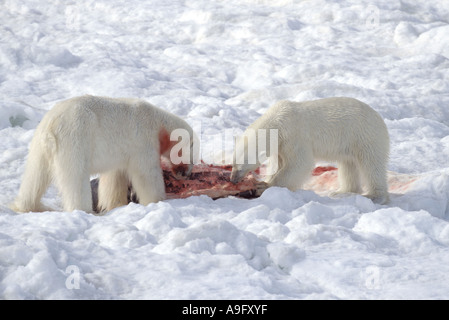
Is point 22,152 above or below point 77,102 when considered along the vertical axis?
below

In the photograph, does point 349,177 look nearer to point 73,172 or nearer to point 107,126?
point 107,126

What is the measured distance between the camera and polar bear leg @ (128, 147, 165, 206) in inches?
224

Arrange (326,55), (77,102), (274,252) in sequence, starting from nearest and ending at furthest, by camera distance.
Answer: (274,252) < (77,102) < (326,55)

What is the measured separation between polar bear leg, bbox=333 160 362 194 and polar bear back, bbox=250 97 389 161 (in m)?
0.19

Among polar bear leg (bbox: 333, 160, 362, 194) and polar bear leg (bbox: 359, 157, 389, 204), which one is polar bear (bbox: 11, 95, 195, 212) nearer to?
polar bear leg (bbox: 333, 160, 362, 194)

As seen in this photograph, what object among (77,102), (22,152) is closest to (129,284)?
(77,102)

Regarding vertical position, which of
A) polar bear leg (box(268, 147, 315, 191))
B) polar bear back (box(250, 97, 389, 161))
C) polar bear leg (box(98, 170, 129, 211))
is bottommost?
polar bear leg (box(98, 170, 129, 211))

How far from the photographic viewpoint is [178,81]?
1091 centimetres

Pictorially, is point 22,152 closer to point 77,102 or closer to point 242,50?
point 77,102

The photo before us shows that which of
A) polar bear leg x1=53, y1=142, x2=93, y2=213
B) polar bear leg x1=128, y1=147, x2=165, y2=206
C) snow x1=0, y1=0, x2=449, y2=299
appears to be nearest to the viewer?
snow x1=0, y1=0, x2=449, y2=299

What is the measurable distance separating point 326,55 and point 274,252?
858cm

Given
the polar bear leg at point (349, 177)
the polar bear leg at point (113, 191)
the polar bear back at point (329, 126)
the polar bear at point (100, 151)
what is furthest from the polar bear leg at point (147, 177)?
the polar bear leg at point (349, 177)
